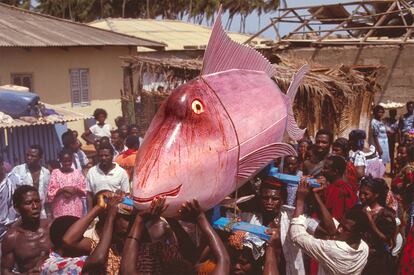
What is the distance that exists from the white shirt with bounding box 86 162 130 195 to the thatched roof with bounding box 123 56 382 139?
2808 millimetres

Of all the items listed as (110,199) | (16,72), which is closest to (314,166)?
(110,199)

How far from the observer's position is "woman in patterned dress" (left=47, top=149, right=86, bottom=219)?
201 inches

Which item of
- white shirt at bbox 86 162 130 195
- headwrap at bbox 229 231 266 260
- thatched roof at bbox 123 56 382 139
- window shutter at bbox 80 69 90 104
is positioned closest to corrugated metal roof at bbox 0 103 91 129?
white shirt at bbox 86 162 130 195

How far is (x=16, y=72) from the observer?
39.5 ft

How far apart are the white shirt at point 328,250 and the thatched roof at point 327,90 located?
161 inches

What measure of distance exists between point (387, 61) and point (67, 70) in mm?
8108

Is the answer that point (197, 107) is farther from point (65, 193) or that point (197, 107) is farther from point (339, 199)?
point (65, 193)

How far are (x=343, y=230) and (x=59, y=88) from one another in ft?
37.5

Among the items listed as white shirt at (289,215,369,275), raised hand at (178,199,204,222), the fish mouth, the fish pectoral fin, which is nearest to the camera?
the fish mouth

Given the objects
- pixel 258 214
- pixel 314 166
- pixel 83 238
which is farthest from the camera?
pixel 314 166

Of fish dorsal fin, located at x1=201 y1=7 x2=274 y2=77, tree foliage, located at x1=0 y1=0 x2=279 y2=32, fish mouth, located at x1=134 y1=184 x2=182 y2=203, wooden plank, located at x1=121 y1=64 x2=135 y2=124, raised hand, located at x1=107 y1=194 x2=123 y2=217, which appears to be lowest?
wooden plank, located at x1=121 y1=64 x2=135 y2=124

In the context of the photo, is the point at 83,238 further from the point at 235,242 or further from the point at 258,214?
the point at 258,214

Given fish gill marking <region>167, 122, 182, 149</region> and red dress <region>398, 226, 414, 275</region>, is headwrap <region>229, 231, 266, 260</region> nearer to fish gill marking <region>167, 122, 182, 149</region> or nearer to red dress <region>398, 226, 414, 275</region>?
fish gill marking <region>167, 122, 182, 149</region>

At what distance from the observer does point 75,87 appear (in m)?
13.7
